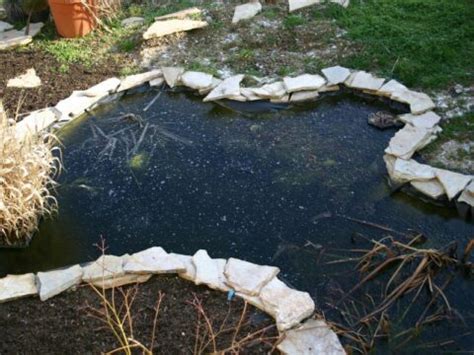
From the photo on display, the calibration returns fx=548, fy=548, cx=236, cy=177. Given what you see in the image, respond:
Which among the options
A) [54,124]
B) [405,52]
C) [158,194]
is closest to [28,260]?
[158,194]

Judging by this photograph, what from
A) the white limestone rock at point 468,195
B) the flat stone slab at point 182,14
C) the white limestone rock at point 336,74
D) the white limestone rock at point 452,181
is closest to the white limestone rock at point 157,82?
the flat stone slab at point 182,14

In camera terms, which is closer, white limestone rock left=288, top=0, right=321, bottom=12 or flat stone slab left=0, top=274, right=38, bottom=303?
flat stone slab left=0, top=274, right=38, bottom=303

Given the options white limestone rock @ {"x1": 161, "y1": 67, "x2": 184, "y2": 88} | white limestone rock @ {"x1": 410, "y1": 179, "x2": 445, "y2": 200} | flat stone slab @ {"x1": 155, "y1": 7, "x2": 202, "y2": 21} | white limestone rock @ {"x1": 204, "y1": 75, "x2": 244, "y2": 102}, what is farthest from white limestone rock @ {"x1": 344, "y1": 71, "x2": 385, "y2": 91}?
flat stone slab @ {"x1": 155, "y1": 7, "x2": 202, "y2": 21}

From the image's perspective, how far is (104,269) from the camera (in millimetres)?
3336

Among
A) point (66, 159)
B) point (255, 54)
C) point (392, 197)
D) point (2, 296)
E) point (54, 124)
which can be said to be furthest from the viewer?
point (255, 54)

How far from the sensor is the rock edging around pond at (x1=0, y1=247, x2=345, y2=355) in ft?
10.2

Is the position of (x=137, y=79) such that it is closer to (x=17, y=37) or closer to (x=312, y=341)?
(x=17, y=37)

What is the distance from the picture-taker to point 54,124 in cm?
500

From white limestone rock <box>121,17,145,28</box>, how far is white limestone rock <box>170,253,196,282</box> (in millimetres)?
3776

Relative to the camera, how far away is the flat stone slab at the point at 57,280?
10.8 ft

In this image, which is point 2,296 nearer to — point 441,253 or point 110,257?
point 110,257

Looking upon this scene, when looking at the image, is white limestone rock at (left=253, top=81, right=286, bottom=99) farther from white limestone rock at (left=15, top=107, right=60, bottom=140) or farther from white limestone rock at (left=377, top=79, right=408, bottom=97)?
white limestone rock at (left=15, top=107, right=60, bottom=140)

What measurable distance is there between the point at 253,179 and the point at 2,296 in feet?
6.31

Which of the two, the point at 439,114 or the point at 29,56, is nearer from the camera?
the point at 439,114
